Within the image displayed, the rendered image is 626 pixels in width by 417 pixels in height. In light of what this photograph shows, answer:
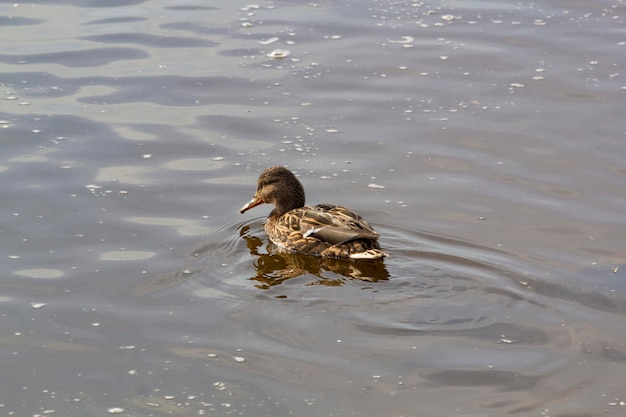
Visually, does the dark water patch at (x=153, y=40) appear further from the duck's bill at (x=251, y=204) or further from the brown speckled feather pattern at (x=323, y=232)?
the brown speckled feather pattern at (x=323, y=232)

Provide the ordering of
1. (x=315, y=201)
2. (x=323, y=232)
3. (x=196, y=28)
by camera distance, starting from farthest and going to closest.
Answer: (x=196, y=28), (x=315, y=201), (x=323, y=232)

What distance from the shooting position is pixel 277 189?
31.3ft

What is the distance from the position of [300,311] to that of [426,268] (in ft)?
3.73

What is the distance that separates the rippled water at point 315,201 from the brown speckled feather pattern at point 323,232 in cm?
16

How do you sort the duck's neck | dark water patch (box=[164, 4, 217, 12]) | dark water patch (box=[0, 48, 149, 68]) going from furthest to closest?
dark water patch (box=[164, 4, 217, 12]) < dark water patch (box=[0, 48, 149, 68]) < the duck's neck

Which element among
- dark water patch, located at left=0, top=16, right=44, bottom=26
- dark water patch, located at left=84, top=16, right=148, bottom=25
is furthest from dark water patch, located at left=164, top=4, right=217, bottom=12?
dark water patch, located at left=0, top=16, right=44, bottom=26

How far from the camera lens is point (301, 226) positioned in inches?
363

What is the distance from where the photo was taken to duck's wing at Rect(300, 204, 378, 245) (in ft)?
28.5

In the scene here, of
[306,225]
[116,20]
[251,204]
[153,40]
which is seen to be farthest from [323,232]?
[116,20]

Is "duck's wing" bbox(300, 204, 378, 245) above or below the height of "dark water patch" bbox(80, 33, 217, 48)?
below

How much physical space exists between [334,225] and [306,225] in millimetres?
356

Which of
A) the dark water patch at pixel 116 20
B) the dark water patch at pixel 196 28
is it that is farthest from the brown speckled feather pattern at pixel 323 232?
the dark water patch at pixel 116 20

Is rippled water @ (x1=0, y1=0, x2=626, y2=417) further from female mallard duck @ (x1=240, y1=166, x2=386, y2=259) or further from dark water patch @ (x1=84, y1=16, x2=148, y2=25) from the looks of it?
female mallard duck @ (x1=240, y1=166, x2=386, y2=259)

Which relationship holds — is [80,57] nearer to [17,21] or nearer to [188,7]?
[17,21]
